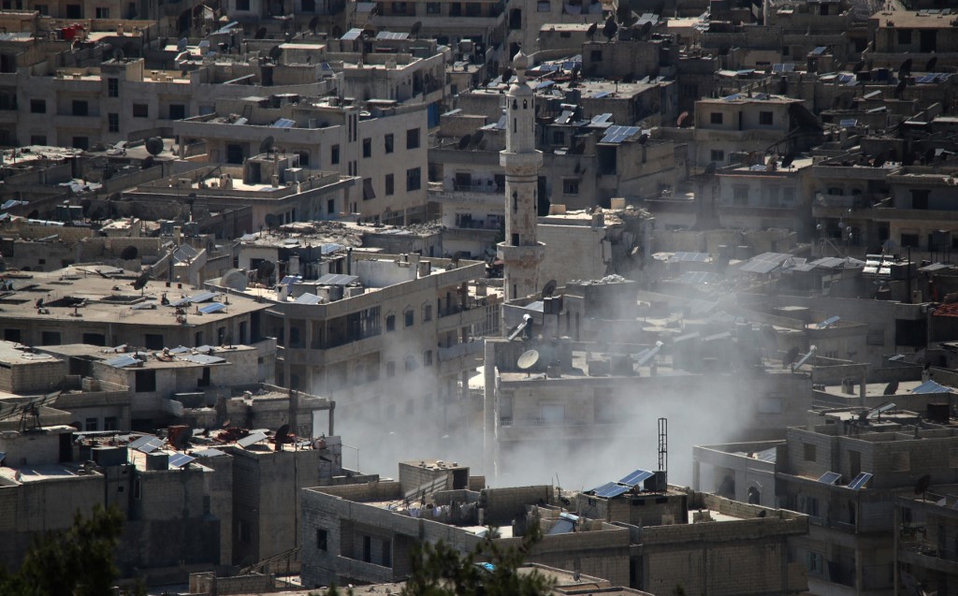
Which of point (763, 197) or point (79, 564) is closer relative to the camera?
point (79, 564)

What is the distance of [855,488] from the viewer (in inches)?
3278

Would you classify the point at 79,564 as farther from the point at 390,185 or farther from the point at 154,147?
the point at 390,185

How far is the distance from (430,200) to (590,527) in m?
59.9

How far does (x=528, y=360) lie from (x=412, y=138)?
4633 centimetres

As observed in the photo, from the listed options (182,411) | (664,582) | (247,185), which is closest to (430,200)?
(247,185)

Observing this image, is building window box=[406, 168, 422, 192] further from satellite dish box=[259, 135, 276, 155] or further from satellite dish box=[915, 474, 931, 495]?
satellite dish box=[915, 474, 931, 495]

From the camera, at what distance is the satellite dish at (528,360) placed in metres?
94.7

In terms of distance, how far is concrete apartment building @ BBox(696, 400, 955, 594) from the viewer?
8312 cm

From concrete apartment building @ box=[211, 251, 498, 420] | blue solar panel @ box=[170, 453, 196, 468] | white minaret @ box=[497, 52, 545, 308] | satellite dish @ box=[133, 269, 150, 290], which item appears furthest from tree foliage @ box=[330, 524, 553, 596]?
white minaret @ box=[497, 52, 545, 308]

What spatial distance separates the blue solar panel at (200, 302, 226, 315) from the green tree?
38490 mm

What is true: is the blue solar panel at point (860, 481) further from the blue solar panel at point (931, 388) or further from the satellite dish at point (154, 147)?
the satellite dish at point (154, 147)

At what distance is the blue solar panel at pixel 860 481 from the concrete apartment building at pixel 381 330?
2213cm

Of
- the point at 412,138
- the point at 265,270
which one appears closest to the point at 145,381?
the point at 265,270

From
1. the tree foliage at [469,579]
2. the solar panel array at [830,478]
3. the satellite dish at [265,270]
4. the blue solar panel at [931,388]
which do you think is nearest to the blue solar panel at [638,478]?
the solar panel array at [830,478]
